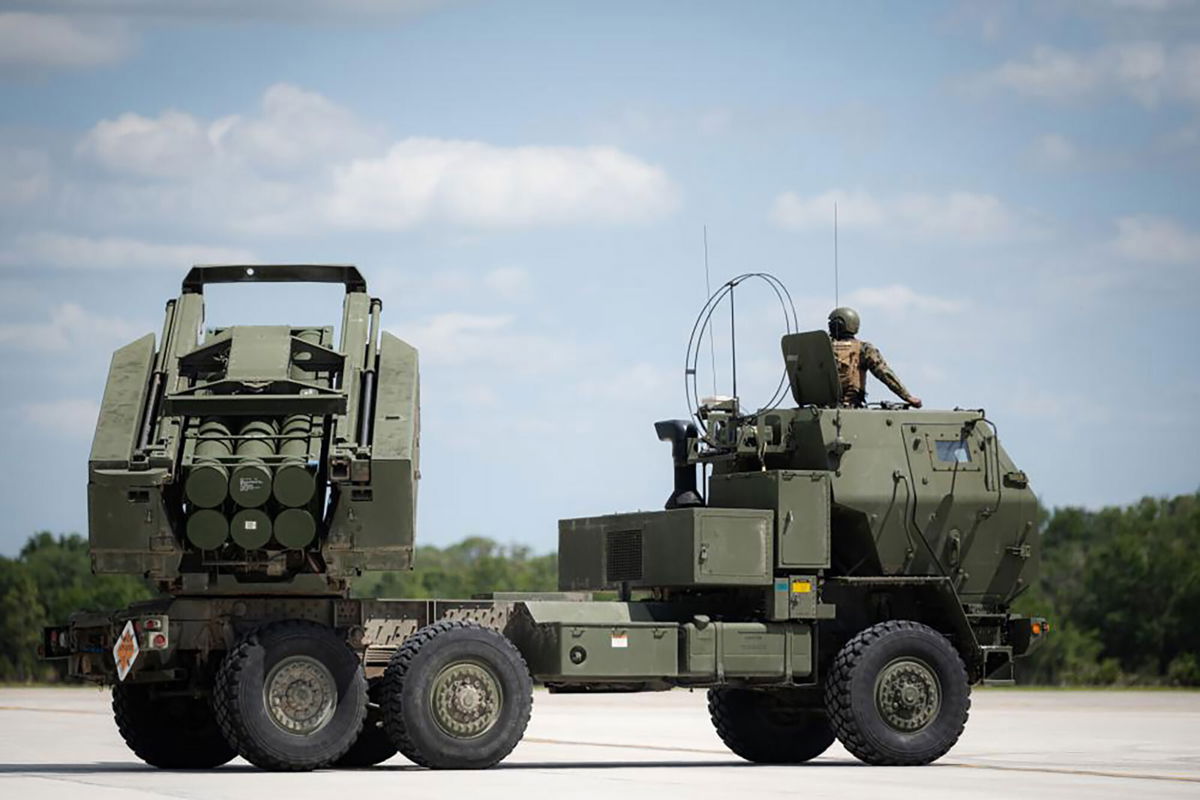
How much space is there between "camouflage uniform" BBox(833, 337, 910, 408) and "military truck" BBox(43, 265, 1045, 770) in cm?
35

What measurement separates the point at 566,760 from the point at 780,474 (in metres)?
3.86

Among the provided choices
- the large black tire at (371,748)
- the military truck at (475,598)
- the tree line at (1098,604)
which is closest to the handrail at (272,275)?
the military truck at (475,598)

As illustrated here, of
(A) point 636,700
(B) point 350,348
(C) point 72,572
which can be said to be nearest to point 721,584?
(B) point 350,348

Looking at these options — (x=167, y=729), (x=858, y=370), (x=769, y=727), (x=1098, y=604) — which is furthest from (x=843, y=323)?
(x=1098, y=604)

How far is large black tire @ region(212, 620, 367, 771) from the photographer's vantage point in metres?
19.5

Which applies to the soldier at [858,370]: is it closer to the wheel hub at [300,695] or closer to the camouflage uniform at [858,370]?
the camouflage uniform at [858,370]

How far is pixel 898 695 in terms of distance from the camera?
849 inches

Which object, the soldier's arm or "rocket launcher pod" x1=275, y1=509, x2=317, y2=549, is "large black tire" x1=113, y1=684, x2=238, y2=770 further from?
the soldier's arm

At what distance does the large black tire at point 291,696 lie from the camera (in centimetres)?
1953

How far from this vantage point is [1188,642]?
58.0m

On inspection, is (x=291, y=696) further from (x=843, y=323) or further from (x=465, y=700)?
(x=843, y=323)

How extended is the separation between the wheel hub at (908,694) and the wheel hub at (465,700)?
3.85 metres

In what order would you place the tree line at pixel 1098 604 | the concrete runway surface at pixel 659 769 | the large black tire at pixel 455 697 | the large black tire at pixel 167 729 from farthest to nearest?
1. the tree line at pixel 1098 604
2. the large black tire at pixel 167 729
3. the large black tire at pixel 455 697
4. the concrete runway surface at pixel 659 769

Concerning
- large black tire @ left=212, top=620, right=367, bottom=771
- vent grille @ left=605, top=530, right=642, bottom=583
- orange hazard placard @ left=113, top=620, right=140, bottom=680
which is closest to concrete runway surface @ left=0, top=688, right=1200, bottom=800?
large black tire @ left=212, top=620, right=367, bottom=771
